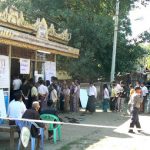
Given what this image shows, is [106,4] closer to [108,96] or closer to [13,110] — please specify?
[108,96]

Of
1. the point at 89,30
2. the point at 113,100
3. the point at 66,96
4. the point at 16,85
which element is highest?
the point at 89,30

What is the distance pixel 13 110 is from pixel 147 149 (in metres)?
3.89

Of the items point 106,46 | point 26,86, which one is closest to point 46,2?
point 106,46

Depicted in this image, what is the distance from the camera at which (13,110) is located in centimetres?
1109

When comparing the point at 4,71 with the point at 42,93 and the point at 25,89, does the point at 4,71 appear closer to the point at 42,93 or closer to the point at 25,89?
the point at 25,89

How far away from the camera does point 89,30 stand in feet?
84.9

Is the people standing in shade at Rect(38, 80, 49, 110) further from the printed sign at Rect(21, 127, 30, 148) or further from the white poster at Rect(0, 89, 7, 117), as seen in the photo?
the printed sign at Rect(21, 127, 30, 148)

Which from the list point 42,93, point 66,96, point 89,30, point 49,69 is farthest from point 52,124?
point 89,30

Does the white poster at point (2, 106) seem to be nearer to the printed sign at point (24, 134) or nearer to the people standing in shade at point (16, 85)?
the people standing in shade at point (16, 85)

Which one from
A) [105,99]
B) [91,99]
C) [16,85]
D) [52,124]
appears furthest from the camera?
[105,99]

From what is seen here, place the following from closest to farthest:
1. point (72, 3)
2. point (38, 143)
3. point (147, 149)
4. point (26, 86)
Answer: point (38, 143) → point (147, 149) → point (26, 86) → point (72, 3)

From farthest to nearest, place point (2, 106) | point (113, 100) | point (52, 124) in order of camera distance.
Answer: point (113, 100)
point (2, 106)
point (52, 124)

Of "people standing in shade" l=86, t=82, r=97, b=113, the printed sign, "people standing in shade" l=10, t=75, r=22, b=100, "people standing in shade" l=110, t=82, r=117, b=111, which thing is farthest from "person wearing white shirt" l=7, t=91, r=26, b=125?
"people standing in shade" l=110, t=82, r=117, b=111

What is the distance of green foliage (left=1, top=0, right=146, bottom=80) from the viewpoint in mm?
25688
